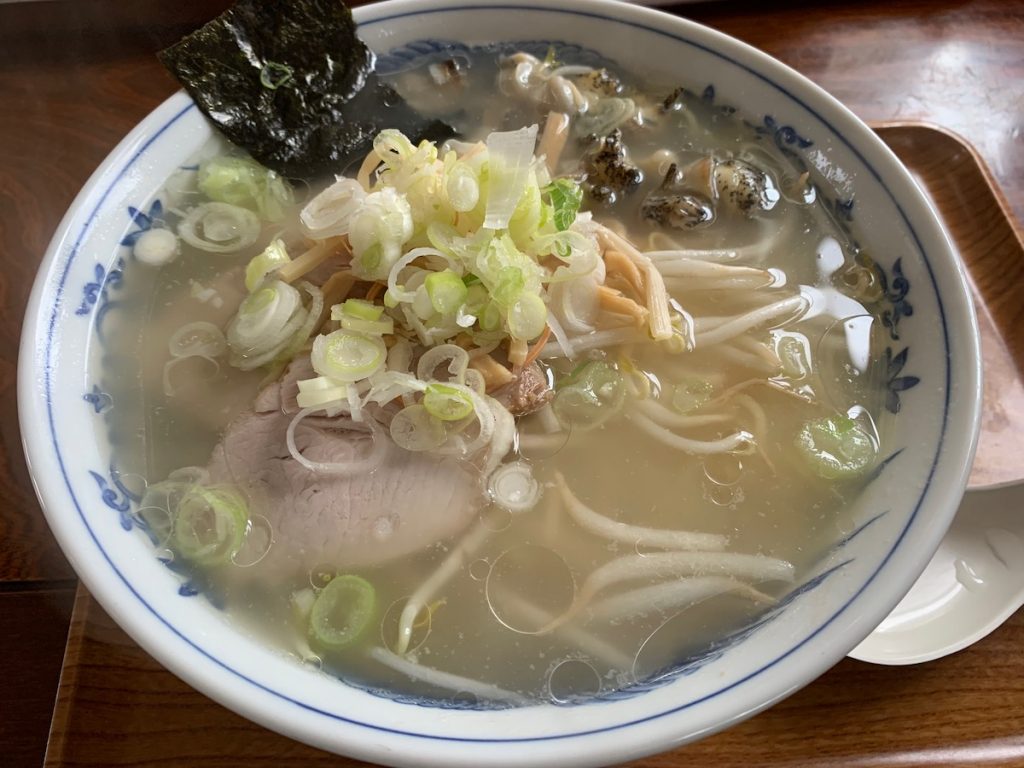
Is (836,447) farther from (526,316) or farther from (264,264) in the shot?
(264,264)

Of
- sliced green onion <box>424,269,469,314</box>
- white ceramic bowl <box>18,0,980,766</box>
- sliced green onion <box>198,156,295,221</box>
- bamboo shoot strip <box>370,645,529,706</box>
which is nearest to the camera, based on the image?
white ceramic bowl <box>18,0,980,766</box>

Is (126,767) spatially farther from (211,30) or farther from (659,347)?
(211,30)

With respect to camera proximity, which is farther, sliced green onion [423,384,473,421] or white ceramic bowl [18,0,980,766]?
sliced green onion [423,384,473,421]

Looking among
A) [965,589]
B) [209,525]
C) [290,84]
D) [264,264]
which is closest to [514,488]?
[209,525]

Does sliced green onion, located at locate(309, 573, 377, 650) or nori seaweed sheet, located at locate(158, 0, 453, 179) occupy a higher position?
nori seaweed sheet, located at locate(158, 0, 453, 179)

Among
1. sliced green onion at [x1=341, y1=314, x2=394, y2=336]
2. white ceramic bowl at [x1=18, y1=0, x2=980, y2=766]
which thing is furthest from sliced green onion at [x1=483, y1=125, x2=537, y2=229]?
white ceramic bowl at [x1=18, y1=0, x2=980, y2=766]

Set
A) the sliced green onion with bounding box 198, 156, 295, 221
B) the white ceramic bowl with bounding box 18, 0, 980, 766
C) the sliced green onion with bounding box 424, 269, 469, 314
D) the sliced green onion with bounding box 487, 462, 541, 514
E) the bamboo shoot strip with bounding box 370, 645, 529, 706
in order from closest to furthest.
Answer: the white ceramic bowl with bounding box 18, 0, 980, 766 < the bamboo shoot strip with bounding box 370, 645, 529, 706 < the sliced green onion with bounding box 424, 269, 469, 314 < the sliced green onion with bounding box 487, 462, 541, 514 < the sliced green onion with bounding box 198, 156, 295, 221

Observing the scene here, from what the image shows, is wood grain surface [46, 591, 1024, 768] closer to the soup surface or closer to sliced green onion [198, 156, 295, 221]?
the soup surface
